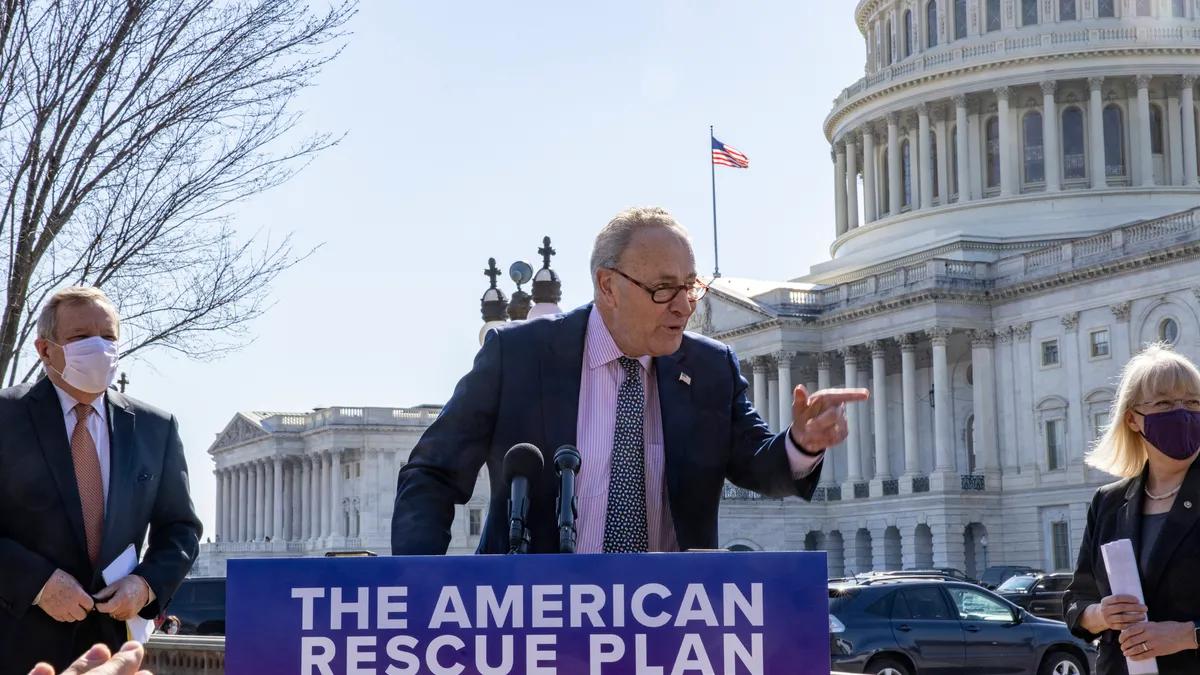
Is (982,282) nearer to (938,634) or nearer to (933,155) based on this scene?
(933,155)

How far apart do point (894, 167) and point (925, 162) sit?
2.45m

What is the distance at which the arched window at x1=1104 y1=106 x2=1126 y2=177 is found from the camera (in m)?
75.4

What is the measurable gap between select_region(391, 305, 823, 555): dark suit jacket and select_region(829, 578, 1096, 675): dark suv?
13.9 meters

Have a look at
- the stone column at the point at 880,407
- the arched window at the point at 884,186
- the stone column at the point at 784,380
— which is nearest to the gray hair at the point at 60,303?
the stone column at the point at 880,407

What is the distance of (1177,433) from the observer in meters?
5.62

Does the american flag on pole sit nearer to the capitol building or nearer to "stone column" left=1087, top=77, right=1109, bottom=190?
the capitol building

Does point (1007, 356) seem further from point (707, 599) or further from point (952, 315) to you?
point (707, 599)

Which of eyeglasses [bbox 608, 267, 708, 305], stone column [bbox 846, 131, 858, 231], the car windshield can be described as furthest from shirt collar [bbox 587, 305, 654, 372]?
stone column [bbox 846, 131, 858, 231]

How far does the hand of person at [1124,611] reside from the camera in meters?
5.43

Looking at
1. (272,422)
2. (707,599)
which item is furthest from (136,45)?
(272,422)

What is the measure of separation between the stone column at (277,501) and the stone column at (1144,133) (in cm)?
7076

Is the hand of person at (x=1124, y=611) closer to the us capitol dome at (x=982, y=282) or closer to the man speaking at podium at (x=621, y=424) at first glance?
the man speaking at podium at (x=621, y=424)

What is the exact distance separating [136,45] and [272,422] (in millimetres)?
112989

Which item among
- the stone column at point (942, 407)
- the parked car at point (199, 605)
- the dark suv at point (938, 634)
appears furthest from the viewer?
the stone column at point (942, 407)
